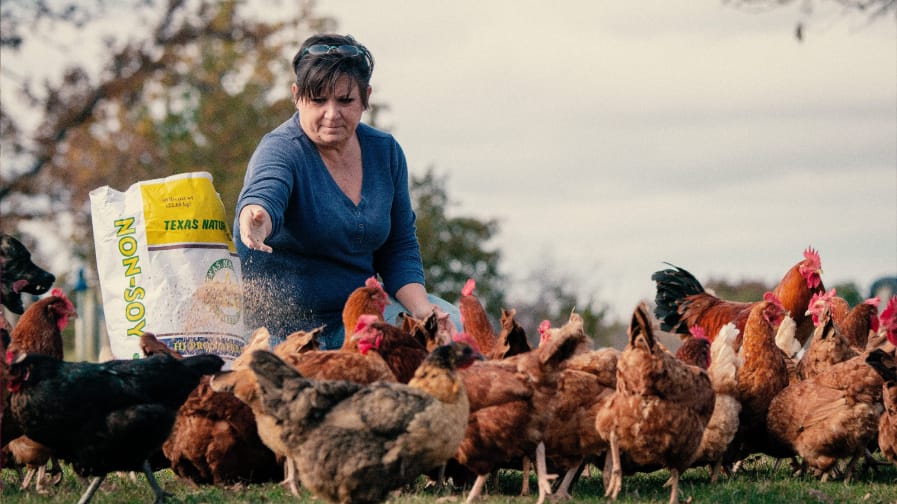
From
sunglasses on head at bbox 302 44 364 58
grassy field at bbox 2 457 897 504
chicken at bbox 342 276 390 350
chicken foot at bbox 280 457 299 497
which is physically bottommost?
grassy field at bbox 2 457 897 504

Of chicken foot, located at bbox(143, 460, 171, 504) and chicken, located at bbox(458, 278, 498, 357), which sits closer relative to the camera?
chicken foot, located at bbox(143, 460, 171, 504)

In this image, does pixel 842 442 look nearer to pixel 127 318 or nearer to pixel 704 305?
pixel 704 305

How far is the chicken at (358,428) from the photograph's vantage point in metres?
4.40

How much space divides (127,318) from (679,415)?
130 inches

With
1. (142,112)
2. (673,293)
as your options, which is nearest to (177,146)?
(142,112)

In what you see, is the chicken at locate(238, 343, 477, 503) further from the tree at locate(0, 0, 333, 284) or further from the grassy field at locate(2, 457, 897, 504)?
the tree at locate(0, 0, 333, 284)

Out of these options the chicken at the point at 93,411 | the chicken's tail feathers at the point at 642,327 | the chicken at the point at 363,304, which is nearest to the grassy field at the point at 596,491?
the chicken at the point at 93,411

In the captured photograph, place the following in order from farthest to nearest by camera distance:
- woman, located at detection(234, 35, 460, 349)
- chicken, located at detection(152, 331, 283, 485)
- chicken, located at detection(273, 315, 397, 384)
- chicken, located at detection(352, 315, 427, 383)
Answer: woman, located at detection(234, 35, 460, 349)
chicken, located at detection(152, 331, 283, 485)
chicken, located at detection(352, 315, 427, 383)
chicken, located at detection(273, 315, 397, 384)

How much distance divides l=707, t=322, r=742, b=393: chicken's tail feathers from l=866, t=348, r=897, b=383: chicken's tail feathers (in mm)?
797

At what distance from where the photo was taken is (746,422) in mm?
6664

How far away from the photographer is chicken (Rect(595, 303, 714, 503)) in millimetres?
5438

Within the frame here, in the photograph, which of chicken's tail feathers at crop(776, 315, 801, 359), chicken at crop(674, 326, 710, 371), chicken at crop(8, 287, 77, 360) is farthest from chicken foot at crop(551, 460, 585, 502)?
chicken at crop(8, 287, 77, 360)

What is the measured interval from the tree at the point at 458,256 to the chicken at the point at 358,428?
13.7m

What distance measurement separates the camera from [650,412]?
5449mm
